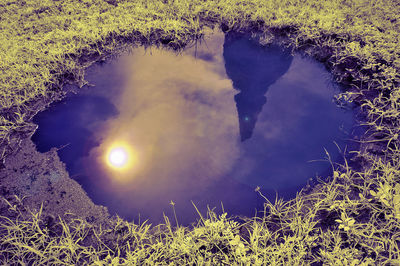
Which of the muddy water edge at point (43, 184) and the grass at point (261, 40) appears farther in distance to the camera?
the muddy water edge at point (43, 184)

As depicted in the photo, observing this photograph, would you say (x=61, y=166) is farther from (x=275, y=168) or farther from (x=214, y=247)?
(x=275, y=168)

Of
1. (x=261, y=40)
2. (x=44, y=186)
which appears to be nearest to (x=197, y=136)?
(x=44, y=186)

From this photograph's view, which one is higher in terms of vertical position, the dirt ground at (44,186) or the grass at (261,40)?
the grass at (261,40)

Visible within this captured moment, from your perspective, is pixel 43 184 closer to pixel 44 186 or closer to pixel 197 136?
pixel 44 186

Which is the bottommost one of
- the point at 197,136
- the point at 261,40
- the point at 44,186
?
the point at 44,186

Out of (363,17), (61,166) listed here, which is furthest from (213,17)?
(61,166)
